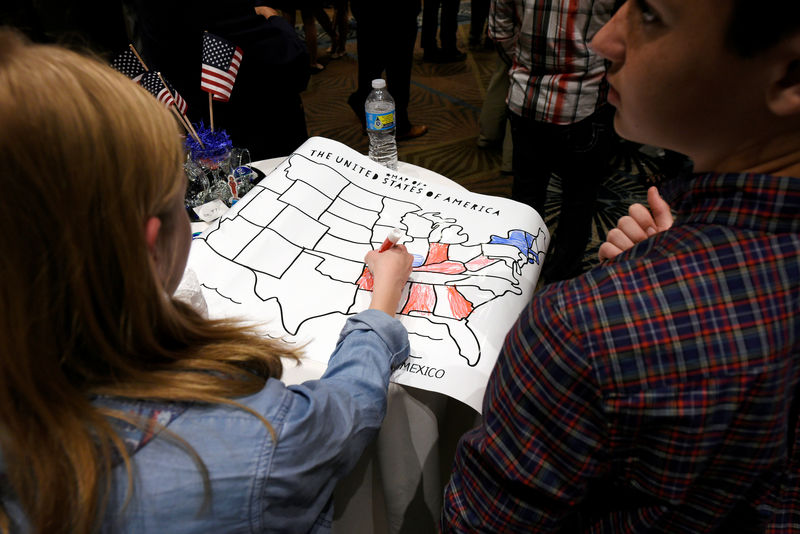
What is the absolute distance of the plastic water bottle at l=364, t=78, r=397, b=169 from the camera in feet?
4.38

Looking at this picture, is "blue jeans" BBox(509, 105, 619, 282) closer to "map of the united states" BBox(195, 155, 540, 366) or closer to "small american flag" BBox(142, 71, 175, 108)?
"map of the united states" BBox(195, 155, 540, 366)

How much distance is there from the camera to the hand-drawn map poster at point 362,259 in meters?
0.82

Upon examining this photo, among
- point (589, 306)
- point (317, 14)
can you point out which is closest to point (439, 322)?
point (589, 306)

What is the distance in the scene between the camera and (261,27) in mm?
1549

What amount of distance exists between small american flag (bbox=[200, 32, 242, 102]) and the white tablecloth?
76 centimetres

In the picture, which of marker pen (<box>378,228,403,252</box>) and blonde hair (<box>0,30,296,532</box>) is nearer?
blonde hair (<box>0,30,296,532</box>)

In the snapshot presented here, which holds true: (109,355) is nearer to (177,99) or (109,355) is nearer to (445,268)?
(445,268)

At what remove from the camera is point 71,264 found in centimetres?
45

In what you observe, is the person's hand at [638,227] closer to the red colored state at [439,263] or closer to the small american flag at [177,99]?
the red colored state at [439,263]

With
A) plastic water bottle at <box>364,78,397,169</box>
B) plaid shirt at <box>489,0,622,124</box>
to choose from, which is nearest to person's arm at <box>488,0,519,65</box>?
plaid shirt at <box>489,0,622,124</box>

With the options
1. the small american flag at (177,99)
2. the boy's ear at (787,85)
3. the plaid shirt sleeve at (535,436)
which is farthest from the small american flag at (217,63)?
the boy's ear at (787,85)

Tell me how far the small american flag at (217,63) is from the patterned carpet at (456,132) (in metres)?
1.48

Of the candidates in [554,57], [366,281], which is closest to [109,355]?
[366,281]

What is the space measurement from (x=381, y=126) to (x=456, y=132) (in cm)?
185
